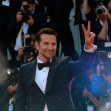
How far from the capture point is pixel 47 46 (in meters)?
3.46

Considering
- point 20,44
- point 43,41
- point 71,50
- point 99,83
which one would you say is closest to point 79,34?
point 71,50

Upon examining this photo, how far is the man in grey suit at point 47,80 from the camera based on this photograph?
3.37 metres

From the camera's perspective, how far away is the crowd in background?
4965mm

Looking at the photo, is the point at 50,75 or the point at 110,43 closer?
Result: the point at 50,75

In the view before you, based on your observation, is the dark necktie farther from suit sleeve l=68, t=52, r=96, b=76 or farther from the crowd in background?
the crowd in background

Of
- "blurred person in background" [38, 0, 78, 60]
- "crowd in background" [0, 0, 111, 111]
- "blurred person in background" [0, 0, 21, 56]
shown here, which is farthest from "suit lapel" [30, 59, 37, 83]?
"blurred person in background" [0, 0, 21, 56]

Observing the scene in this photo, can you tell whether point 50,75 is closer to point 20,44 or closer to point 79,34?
point 20,44

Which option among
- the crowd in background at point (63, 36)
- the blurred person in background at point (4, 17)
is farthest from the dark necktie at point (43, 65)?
the blurred person in background at point (4, 17)

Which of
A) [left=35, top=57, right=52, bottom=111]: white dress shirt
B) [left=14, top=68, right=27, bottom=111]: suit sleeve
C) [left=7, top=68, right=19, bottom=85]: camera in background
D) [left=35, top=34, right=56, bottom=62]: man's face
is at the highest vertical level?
[left=35, top=34, right=56, bottom=62]: man's face

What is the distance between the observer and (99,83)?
482 centimetres

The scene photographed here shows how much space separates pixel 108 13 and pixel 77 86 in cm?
131

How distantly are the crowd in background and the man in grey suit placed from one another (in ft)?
4.64

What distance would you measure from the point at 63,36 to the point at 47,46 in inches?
93.8

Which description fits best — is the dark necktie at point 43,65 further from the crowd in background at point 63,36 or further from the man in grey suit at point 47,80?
the crowd in background at point 63,36
